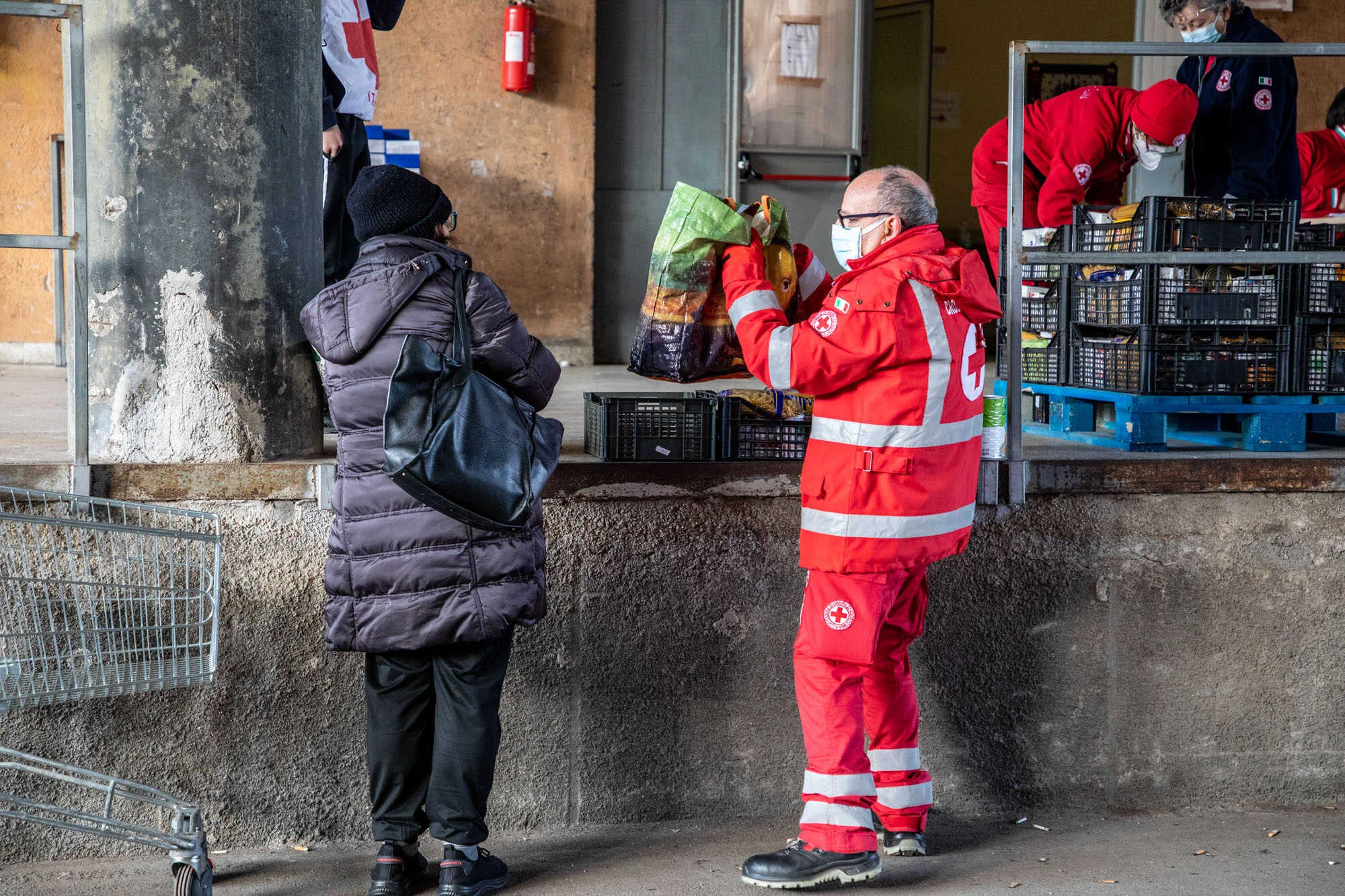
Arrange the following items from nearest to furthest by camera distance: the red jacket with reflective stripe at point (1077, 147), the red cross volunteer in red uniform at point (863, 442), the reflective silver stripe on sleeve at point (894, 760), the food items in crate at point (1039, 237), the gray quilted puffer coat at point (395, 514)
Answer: the gray quilted puffer coat at point (395, 514) → the red cross volunteer in red uniform at point (863, 442) → the reflective silver stripe on sleeve at point (894, 760) → the food items in crate at point (1039, 237) → the red jacket with reflective stripe at point (1077, 147)

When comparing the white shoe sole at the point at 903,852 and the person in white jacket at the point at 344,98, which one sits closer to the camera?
the white shoe sole at the point at 903,852

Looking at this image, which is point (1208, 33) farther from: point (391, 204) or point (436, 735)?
point (436, 735)

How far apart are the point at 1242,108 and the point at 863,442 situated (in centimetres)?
305

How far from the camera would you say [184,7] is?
3533mm

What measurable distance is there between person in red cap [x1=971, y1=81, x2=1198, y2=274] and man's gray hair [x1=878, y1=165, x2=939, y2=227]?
1.73m

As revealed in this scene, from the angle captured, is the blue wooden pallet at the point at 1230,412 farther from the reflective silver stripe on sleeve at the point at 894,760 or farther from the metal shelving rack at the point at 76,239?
the metal shelving rack at the point at 76,239

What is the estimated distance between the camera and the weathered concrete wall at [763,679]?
3.69 meters

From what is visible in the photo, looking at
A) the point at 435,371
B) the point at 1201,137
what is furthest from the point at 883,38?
the point at 435,371

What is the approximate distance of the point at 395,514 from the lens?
3.12 m

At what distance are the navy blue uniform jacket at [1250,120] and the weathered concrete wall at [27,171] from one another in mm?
7020

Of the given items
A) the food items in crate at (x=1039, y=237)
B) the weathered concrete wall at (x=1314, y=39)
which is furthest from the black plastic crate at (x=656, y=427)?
the weathered concrete wall at (x=1314, y=39)

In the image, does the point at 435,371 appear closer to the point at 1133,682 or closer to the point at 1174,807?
the point at 1133,682

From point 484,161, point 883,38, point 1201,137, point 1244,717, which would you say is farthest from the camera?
point 883,38

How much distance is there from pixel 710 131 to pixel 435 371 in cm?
597
